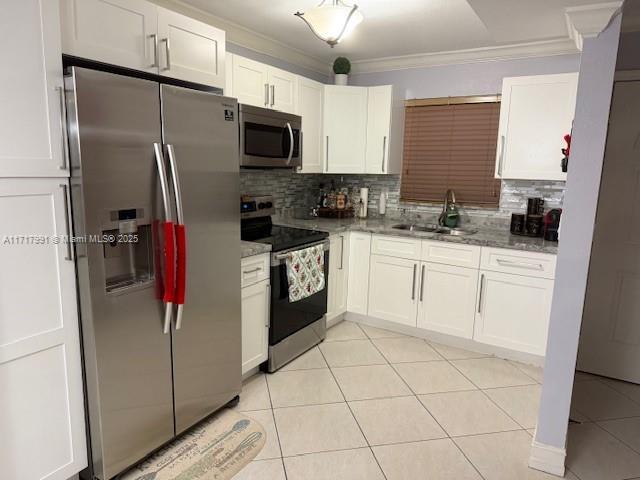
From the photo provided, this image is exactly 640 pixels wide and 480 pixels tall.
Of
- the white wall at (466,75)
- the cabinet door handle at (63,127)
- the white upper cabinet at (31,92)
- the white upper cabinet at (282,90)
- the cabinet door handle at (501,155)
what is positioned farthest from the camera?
the white wall at (466,75)

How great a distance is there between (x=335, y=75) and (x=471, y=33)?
1288mm

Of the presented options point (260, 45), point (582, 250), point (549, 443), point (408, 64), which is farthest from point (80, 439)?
point (408, 64)

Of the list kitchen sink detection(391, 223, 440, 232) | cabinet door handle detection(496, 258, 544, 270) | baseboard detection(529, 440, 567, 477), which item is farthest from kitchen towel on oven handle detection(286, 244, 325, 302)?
baseboard detection(529, 440, 567, 477)

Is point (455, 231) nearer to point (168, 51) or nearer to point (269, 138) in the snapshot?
point (269, 138)

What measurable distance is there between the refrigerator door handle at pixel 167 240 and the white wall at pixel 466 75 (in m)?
2.80

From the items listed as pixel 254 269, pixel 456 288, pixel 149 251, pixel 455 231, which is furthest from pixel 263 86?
pixel 456 288

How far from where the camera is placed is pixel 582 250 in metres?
1.92

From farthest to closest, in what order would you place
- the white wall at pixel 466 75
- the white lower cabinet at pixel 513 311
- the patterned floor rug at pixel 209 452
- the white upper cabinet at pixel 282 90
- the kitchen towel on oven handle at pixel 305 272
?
the white wall at pixel 466 75 → the white upper cabinet at pixel 282 90 → the white lower cabinet at pixel 513 311 → the kitchen towel on oven handle at pixel 305 272 → the patterned floor rug at pixel 209 452

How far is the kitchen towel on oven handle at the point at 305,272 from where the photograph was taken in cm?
A: 291

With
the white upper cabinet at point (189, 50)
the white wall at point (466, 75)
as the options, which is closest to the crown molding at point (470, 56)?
the white wall at point (466, 75)

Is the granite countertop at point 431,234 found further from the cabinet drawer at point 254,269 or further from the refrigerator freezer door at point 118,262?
the refrigerator freezer door at point 118,262

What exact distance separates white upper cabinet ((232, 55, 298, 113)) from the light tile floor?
1.90 meters

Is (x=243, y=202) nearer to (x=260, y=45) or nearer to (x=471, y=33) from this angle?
(x=260, y=45)

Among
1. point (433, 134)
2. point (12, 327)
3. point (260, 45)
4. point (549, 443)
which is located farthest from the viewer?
point (433, 134)
